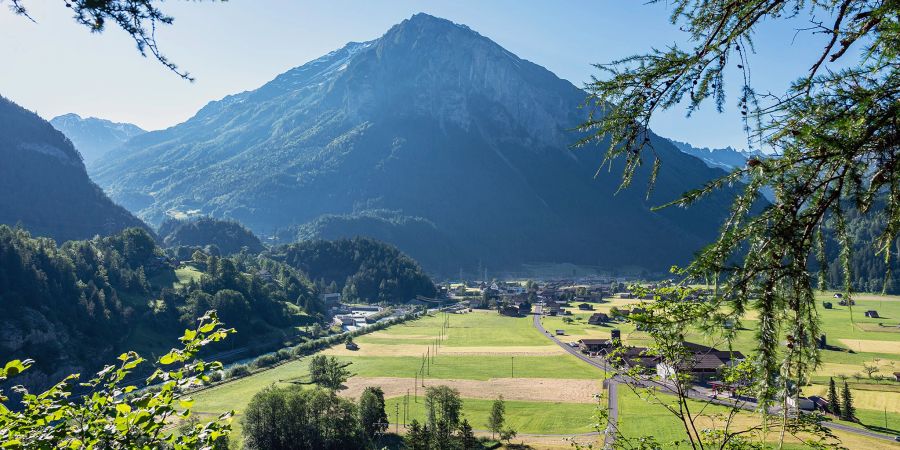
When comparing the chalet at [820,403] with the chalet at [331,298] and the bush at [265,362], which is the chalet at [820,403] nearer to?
the bush at [265,362]

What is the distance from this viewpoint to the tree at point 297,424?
47.1 metres

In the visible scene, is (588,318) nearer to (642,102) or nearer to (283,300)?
(283,300)

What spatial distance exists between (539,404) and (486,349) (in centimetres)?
3805

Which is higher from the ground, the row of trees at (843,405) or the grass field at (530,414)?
the row of trees at (843,405)

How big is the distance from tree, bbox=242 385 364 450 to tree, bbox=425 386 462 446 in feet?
24.0

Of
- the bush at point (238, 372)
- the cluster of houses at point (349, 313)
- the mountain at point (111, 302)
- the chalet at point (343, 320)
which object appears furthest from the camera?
the cluster of houses at point (349, 313)

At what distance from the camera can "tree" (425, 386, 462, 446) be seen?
148 feet

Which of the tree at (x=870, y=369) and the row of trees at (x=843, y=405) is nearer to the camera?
the row of trees at (x=843, y=405)

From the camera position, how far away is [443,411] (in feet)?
164

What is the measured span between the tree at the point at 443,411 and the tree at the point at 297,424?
7327 millimetres

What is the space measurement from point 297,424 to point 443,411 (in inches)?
547

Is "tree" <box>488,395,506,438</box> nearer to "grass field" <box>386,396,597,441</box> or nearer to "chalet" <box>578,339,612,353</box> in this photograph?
"grass field" <box>386,396,597,441</box>

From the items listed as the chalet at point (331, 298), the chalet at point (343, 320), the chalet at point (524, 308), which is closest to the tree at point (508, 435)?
the chalet at point (343, 320)

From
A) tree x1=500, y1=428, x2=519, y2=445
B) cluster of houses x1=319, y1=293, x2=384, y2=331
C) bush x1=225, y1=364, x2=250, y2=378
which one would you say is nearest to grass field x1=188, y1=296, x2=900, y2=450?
tree x1=500, y1=428, x2=519, y2=445
